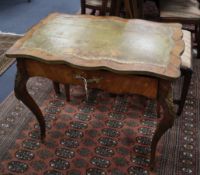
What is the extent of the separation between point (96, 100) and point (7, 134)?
2.39 feet

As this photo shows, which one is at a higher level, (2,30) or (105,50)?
(105,50)

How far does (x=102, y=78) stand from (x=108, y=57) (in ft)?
0.34

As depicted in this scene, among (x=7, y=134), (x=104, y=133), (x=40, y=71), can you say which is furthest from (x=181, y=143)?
(x=7, y=134)

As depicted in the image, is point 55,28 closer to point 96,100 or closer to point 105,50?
point 105,50

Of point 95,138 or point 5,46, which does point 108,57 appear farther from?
point 5,46

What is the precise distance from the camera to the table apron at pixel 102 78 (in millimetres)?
1273

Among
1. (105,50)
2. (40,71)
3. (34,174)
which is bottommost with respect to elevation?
(34,174)

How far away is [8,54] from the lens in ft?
4.38

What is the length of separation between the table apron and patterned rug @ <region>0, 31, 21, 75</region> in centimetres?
133

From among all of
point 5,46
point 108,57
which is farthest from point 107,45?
point 5,46

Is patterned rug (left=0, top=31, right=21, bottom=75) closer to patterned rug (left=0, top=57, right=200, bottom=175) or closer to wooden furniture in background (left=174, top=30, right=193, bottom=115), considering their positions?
patterned rug (left=0, top=57, right=200, bottom=175)

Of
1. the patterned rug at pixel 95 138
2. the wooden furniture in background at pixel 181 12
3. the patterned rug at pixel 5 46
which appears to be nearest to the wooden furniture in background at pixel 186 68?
the patterned rug at pixel 95 138

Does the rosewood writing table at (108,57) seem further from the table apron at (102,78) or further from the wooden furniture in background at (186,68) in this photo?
the wooden furniture in background at (186,68)

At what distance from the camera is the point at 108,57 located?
4.24 feet
